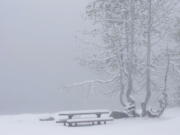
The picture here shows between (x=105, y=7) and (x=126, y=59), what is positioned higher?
(x=105, y=7)

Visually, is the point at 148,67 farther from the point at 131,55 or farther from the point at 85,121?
the point at 85,121

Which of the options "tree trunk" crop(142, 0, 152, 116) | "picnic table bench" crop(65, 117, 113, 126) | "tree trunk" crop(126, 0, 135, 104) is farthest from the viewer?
"tree trunk" crop(126, 0, 135, 104)

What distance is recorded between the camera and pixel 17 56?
6400 centimetres

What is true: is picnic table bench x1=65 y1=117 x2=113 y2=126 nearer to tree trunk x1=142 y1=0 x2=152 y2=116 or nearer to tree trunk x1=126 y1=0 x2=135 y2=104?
tree trunk x1=142 y1=0 x2=152 y2=116

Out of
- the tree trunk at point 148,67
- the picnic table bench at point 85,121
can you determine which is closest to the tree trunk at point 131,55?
the tree trunk at point 148,67

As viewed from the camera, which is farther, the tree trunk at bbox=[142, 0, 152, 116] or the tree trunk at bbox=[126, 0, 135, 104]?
the tree trunk at bbox=[126, 0, 135, 104]


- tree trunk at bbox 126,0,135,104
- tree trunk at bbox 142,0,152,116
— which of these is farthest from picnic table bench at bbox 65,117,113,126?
tree trunk at bbox 126,0,135,104

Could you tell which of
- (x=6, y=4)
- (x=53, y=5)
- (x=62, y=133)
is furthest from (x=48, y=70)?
(x=62, y=133)

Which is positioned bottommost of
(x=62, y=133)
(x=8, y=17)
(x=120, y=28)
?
(x=62, y=133)

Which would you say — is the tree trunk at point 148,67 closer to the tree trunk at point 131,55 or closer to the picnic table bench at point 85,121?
the tree trunk at point 131,55

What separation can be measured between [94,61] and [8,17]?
4826cm

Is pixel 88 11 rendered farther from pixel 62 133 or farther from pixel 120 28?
pixel 62 133

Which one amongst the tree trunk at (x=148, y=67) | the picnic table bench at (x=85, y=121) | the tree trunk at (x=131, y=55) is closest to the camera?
the picnic table bench at (x=85, y=121)

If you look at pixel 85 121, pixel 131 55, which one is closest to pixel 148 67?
pixel 131 55
